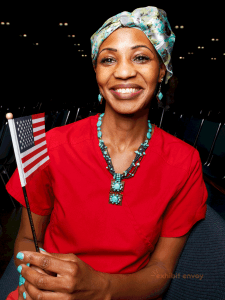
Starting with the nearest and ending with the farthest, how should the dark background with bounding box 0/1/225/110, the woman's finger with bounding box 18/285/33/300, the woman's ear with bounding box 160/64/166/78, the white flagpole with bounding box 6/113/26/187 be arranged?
the white flagpole with bounding box 6/113/26/187 → the woman's finger with bounding box 18/285/33/300 → the woman's ear with bounding box 160/64/166/78 → the dark background with bounding box 0/1/225/110

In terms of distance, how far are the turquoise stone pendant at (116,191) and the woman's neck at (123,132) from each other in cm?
15

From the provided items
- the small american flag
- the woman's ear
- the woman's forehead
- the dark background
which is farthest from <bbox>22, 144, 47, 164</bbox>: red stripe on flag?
the dark background

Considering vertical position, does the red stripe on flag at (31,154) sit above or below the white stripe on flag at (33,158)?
above

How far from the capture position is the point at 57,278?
66 cm

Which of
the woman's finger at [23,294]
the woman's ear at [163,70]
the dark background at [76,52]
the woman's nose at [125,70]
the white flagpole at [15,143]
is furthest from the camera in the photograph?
the dark background at [76,52]

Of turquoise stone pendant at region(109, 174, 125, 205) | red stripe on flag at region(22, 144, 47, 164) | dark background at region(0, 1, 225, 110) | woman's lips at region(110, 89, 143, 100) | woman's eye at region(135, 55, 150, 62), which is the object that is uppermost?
dark background at region(0, 1, 225, 110)

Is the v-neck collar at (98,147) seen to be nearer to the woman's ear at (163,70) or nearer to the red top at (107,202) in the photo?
the red top at (107,202)

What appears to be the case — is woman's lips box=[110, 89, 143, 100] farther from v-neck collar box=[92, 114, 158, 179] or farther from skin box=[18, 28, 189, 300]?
v-neck collar box=[92, 114, 158, 179]

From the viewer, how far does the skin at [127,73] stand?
912 millimetres

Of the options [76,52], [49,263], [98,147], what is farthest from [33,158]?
[76,52]

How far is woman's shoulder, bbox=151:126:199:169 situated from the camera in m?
1.00

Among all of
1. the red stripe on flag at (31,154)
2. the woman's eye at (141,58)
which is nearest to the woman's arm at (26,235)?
the red stripe on flag at (31,154)

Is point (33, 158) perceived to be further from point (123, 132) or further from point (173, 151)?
point (173, 151)

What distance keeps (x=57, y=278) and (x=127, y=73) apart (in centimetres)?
67
